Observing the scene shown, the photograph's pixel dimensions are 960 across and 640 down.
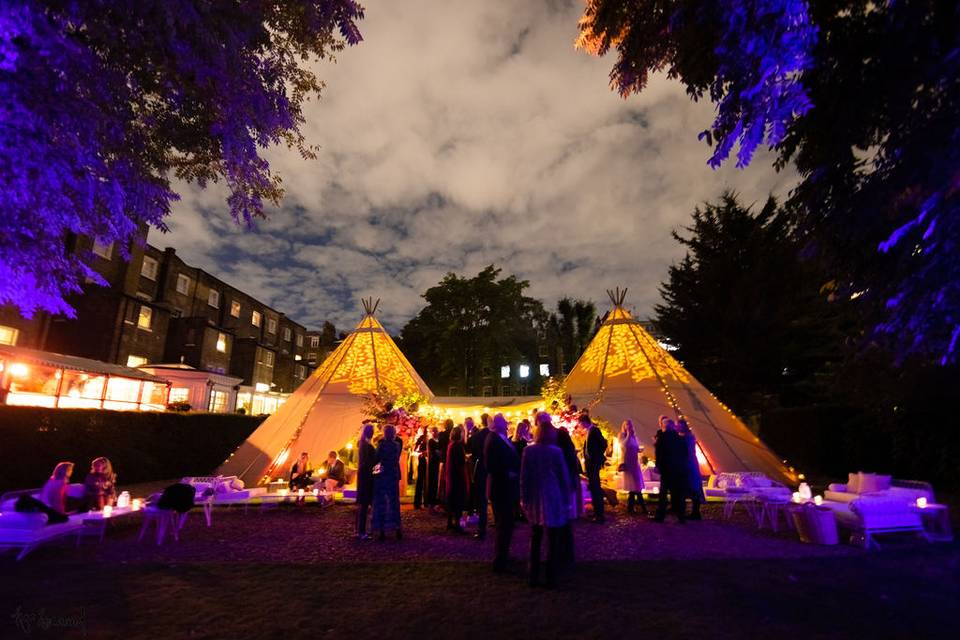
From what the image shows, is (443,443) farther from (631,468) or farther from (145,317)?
(145,317)

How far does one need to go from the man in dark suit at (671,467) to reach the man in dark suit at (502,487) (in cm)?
324

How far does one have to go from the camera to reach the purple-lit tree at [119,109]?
393 centimetres

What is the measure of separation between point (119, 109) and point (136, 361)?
22976 mm

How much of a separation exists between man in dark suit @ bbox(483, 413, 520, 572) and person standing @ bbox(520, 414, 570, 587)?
412mm

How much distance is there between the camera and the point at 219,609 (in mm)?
3934

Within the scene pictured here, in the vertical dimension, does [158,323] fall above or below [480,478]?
above

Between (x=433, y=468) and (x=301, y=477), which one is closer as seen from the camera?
(x=433, y=468)

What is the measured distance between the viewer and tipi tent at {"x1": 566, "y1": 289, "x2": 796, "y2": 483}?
10.6 metres

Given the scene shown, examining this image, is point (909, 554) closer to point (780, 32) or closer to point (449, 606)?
point (449, 606)

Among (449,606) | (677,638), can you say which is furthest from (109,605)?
(677,638)

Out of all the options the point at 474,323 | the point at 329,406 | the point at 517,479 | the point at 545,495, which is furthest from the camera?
the point at 474,323

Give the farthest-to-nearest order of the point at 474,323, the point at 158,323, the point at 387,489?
the point at 474,323, the point at 158,323, the point at 387,489

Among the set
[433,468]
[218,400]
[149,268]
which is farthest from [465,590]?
[149,268]

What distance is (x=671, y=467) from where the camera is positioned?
297 inches
